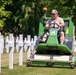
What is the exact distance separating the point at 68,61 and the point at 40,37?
1.93 metres

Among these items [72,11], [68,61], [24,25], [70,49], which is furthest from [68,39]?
[24,25]

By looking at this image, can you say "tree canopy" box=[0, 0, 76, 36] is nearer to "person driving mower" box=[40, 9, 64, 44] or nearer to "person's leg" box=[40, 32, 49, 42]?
"person driving mower" box=[40, 9, 64, 44]

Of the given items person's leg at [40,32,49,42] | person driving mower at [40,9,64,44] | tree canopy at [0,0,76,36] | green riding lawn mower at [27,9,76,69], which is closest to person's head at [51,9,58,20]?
person driving mower at [40,9,64,44]

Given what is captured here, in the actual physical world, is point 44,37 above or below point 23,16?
above

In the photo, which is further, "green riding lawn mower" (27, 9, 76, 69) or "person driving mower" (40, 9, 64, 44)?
"person driving mower" (40, 9, 64, 44)

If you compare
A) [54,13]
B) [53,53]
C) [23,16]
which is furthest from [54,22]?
[23,16]

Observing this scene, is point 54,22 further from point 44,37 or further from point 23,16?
point 23,16

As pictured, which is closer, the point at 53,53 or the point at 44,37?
the point at 44,37

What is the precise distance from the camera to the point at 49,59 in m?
15.5

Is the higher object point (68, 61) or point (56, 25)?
point (56, 25)

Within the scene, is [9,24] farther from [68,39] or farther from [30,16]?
[68,39]

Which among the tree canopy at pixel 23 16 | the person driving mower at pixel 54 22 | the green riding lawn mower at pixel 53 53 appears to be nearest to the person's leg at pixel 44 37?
the person driving mower at pixel 54 22

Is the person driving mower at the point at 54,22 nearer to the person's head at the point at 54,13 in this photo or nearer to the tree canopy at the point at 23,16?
the person's head at the point at 54,13

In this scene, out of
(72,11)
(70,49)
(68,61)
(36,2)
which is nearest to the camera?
(68,61)
